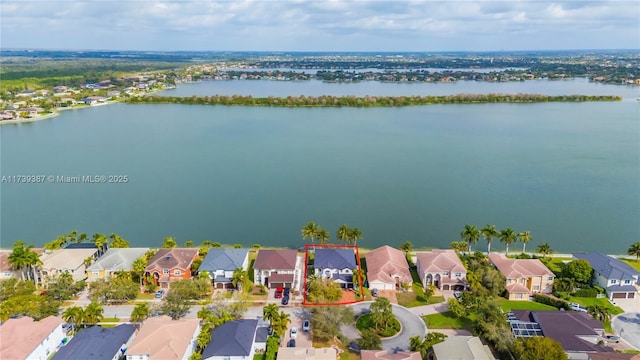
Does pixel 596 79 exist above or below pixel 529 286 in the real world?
above

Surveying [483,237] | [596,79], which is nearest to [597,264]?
[483,237]

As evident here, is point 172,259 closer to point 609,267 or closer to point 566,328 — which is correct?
point 566,328

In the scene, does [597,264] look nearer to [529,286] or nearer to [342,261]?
[529,286]

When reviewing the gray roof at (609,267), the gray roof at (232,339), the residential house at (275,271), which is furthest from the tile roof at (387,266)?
the gray roof at (609,267)

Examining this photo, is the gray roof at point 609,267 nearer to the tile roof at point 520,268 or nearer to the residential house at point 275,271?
the tile roof at point 520,268

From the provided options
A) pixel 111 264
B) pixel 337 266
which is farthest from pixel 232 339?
pixel 111 264

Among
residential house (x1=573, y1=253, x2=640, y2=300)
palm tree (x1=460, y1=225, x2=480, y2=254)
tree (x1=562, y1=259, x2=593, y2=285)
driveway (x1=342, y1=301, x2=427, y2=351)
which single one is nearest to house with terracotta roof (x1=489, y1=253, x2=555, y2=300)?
tree (x1=562, y1=259, x2=593, y2=285)
